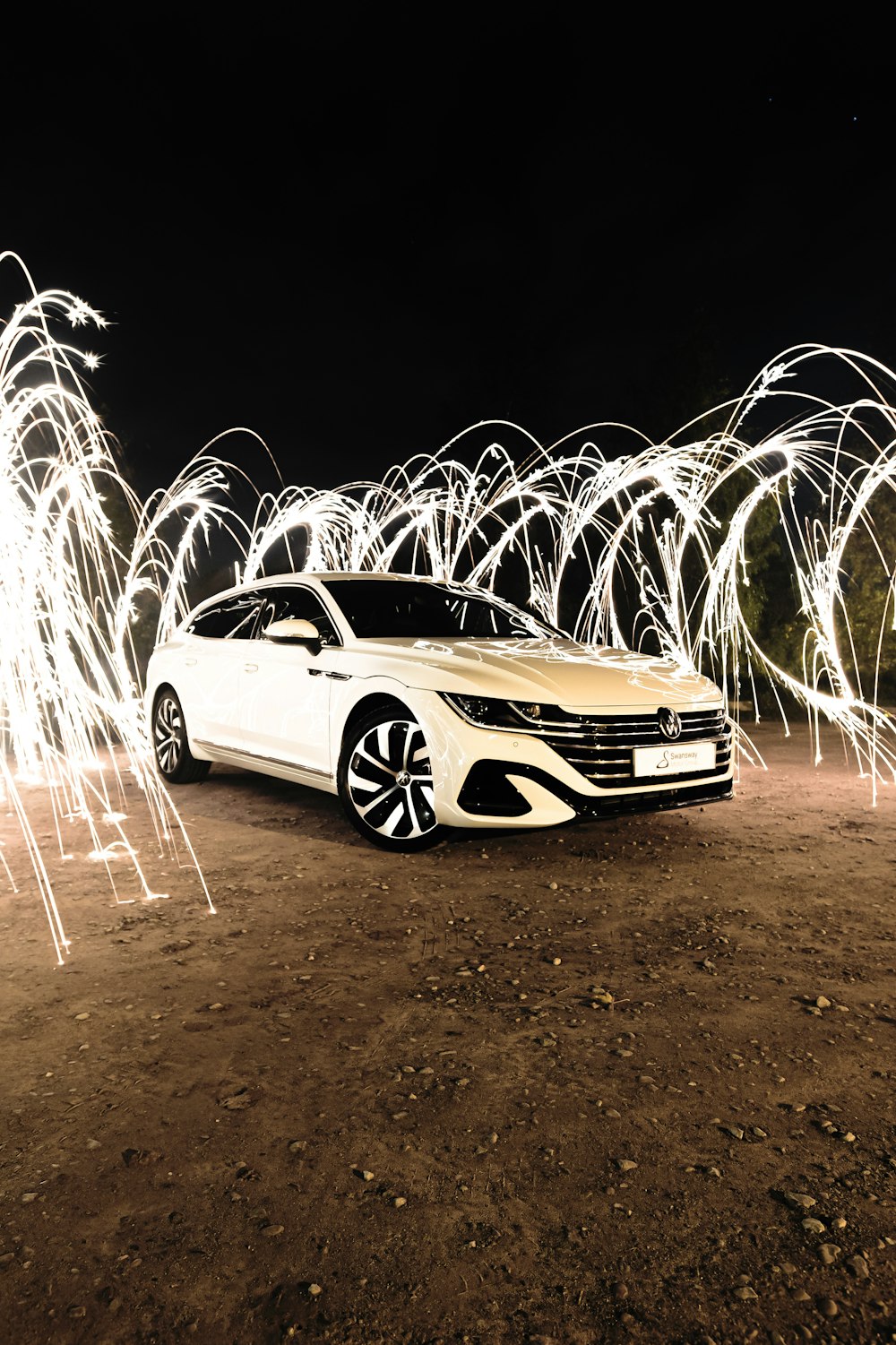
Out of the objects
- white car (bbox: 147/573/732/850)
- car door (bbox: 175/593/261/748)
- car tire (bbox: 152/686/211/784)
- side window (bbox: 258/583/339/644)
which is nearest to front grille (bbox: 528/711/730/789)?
white car (bbox: 147/573/732/850)

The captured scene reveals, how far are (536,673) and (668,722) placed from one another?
0.81 meters

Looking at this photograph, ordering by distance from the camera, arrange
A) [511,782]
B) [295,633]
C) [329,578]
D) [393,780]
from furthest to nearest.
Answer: [329,578], [295,633], [393,780], [511,782]

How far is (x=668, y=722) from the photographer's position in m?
5.41

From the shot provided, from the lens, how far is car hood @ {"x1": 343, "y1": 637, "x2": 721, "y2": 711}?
5.14 metres

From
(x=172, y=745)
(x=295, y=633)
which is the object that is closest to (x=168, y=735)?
(x=172, y=745)

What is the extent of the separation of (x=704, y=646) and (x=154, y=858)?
13.9 meters

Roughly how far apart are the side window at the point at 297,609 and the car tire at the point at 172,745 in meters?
1.26

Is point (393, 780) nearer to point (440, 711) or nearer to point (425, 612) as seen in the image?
point (440, 711)

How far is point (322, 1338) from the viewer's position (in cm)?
184

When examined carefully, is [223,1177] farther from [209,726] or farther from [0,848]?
[209,726]

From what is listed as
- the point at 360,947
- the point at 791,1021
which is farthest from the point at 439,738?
the point at 791,1021

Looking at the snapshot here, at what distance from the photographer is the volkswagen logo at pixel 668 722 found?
538 cm

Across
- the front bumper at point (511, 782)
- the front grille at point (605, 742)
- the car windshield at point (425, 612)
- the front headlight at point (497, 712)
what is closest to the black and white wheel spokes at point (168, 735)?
the car windshield at point (425, 612)

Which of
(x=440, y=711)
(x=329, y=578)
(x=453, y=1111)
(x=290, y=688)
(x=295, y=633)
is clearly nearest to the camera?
(x=453, y=1111)
